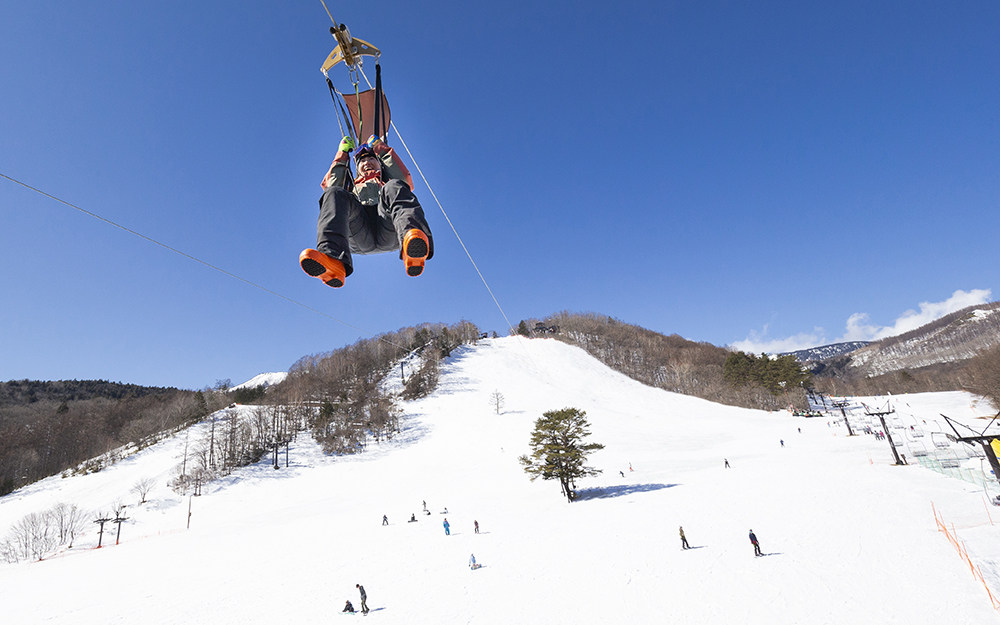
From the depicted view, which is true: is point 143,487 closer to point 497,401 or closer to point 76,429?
point 76,429

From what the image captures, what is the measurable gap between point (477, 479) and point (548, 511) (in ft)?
45.8

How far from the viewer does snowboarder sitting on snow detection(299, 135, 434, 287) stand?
4.24 metres

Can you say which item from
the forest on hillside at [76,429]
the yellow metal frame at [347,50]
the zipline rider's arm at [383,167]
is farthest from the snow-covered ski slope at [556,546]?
the forest on hillside at [76,429]

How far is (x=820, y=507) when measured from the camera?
67.3 feet

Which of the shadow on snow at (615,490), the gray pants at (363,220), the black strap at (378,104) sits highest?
the black strap at (378,104)

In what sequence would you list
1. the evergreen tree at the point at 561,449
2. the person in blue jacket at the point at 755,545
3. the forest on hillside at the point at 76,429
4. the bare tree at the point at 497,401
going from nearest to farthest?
the person in blue jacket at the point at 755,545 < the evergreen tree at the point at 561,449 < the forest on hillside at the point at 76,429 < the bare tree at the point at 497,401

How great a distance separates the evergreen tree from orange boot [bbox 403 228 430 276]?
29605 mm

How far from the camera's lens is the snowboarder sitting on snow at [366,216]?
4.24 metres

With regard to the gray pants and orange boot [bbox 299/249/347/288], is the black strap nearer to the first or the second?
Answer: the gray pants

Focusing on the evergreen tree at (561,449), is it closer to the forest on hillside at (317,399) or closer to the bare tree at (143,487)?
the forest on hillside at (317,399)

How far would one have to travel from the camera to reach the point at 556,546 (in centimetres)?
1912

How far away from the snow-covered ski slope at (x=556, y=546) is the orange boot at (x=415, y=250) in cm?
1343

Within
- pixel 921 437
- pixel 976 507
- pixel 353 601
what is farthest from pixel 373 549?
pixel 921 437

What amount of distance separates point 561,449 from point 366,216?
30.1 meters
